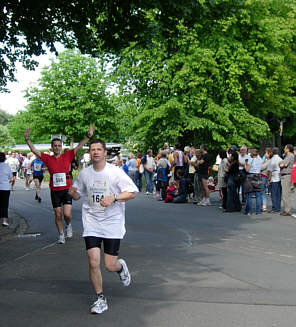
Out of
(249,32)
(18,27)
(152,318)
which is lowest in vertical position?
(152,318)

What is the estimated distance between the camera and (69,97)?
203ft

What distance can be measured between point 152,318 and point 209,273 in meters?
2.24

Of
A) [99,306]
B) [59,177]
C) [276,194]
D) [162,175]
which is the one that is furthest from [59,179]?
[162,175]

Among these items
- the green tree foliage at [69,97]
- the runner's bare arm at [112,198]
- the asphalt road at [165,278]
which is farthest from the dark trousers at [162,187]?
the green tree foliage at [69,97]

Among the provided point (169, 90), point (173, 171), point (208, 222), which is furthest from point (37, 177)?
point (169, 90)

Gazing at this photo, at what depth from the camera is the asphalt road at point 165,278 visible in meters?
5.27

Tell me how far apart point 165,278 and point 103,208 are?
1.75m

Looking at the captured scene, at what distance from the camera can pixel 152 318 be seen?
5.19 meters

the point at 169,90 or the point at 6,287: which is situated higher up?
the point at 169,90

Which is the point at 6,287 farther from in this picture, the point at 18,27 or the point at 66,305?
the point at 18,27

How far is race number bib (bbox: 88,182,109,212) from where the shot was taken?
5723 mm

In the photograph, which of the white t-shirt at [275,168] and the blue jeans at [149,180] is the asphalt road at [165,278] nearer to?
the white t-shirt at [275,168]

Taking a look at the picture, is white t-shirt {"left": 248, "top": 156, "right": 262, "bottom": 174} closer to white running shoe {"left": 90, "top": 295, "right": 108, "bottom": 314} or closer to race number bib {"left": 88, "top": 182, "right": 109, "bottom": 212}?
race number bib {"left": 88, "top": 182, "right": 109, "bottom": 212}

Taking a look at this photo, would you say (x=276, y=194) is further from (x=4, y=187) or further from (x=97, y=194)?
(x=97, y=194)
